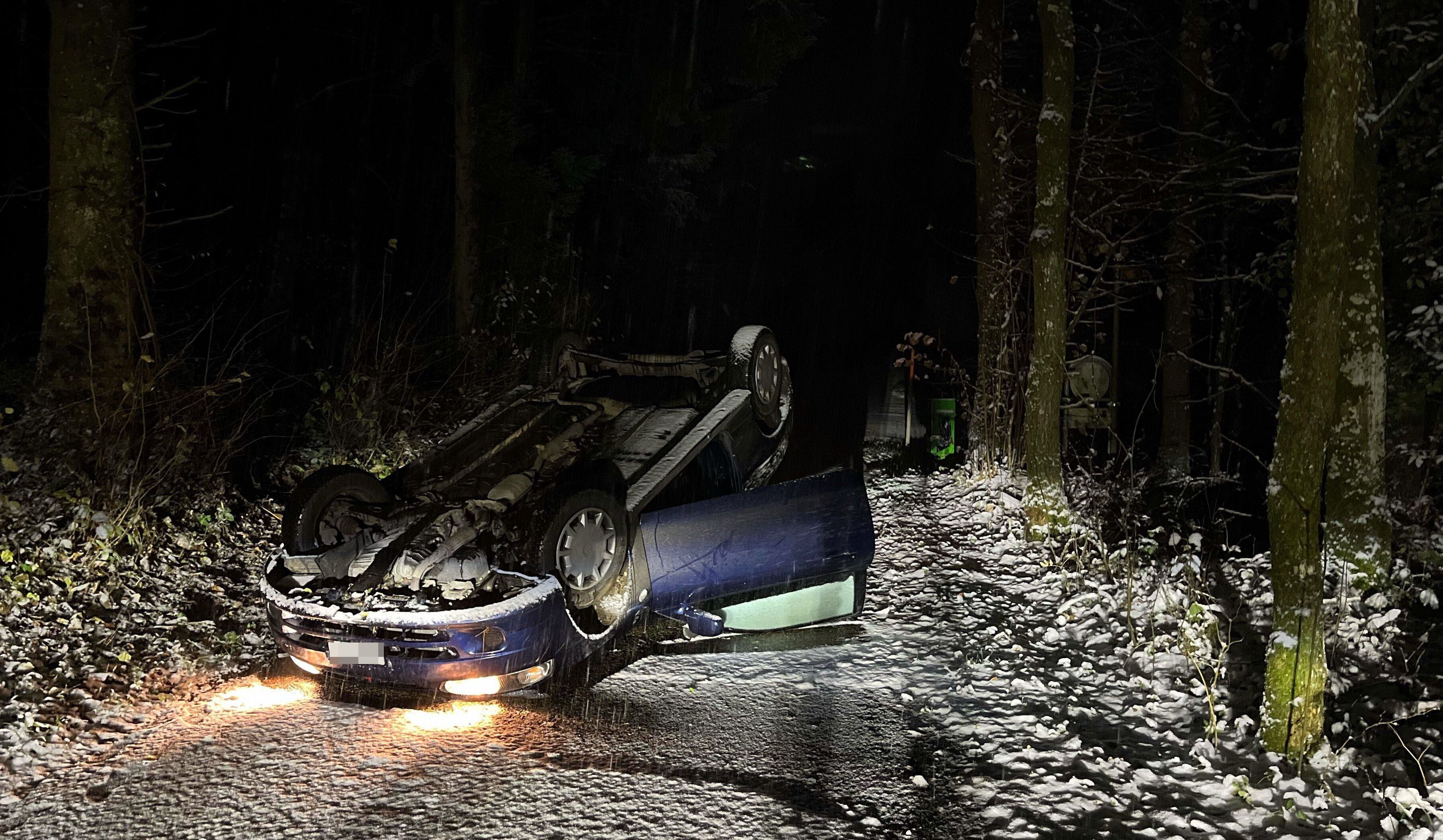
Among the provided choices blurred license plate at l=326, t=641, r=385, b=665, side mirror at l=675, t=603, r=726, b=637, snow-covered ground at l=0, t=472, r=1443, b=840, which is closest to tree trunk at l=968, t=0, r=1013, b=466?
snow-covered ground at l=0, t=472, r=1443, b=840

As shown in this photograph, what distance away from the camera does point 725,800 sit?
423 centimetres

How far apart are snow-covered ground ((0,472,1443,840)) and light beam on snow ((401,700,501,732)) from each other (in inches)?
0.7

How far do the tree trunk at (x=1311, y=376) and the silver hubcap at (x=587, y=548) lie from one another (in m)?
3.30

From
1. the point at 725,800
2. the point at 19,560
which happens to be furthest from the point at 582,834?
the point at 19,560

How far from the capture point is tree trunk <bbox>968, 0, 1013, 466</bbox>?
11312 mm

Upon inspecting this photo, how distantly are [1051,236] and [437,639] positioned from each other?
6.33m

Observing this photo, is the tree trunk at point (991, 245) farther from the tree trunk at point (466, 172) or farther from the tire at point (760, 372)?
the tree trunk at point (466, 172)

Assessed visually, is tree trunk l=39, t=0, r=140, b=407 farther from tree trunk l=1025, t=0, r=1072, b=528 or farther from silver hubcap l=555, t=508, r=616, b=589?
tree trunk l=1025, t=0, r=1072, b=528

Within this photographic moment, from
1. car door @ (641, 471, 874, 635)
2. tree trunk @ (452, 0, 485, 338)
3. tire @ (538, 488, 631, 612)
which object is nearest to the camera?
tire @ (538, 488, 631, 612)

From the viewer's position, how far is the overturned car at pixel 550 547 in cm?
495

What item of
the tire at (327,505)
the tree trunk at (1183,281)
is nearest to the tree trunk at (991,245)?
the tree trunk at (1183,281)

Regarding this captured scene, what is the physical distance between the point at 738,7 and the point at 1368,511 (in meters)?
15.2

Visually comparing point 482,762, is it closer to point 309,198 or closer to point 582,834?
point 582,834

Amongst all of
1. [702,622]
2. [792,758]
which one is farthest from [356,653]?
[792,758]
